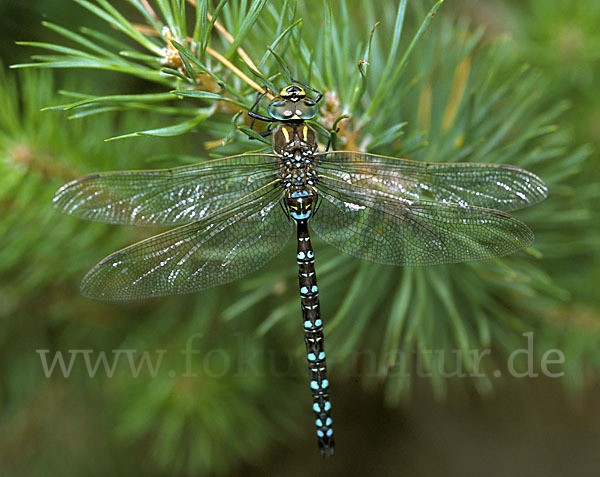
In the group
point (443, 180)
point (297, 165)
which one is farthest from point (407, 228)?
point (297, 165)

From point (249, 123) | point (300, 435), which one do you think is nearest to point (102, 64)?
point (249, 123)

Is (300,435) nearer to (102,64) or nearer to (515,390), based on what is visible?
(515,390)

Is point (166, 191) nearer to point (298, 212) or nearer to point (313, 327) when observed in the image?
point (298, 212)

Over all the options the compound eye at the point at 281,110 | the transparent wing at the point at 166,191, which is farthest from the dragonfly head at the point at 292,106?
the transparent wing at the point at 166,191

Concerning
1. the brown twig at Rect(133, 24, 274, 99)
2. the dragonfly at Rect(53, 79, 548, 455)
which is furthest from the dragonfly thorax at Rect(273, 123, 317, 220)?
the brown twig at Rect(133, 24, 274, 99)

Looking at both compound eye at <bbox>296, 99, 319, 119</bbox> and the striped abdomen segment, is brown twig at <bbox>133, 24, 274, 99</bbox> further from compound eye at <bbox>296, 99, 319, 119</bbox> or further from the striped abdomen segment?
the striped abdomen segment

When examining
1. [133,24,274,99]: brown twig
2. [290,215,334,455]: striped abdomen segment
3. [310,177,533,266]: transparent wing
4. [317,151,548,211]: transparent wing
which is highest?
[133,24,274,99]: brown twig
